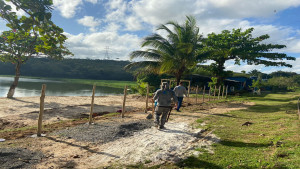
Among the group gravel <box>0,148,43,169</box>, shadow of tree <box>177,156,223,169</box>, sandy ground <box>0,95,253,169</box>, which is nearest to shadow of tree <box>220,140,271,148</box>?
sandy ground <box>0,95,253,169</box>

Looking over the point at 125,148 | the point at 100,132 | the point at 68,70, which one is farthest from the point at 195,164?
the point at 68,70

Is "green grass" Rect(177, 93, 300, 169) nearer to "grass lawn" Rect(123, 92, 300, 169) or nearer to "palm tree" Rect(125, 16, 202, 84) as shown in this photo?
"grass lawn" Rect(123, 92, 300, 169)

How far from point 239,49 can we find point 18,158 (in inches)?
784

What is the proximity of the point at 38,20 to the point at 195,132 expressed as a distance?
5264mm

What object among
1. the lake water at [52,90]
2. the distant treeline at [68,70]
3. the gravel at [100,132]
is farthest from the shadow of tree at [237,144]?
the distant treeline at [68,70]

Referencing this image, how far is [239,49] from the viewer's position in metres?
19.7

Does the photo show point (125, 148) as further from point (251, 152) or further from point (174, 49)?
point (174, 49)

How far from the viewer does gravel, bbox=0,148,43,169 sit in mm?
3939

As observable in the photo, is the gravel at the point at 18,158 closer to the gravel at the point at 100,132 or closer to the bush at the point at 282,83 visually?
the gravel at the point at 100,132

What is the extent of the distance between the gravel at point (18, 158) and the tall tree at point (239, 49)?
664 inches

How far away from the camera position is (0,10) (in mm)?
4848

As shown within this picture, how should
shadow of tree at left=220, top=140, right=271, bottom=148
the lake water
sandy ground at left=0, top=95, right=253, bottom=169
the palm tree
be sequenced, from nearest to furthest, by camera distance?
sandy ground at left=0, top=95, right=253, bottom=169 < shadow of tree at left=220, top=140, right=271, bottom=148 < the palm tree < the lake water

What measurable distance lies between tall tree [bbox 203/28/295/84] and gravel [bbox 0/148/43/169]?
55.4 feet

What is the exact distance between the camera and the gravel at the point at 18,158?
155 inches
